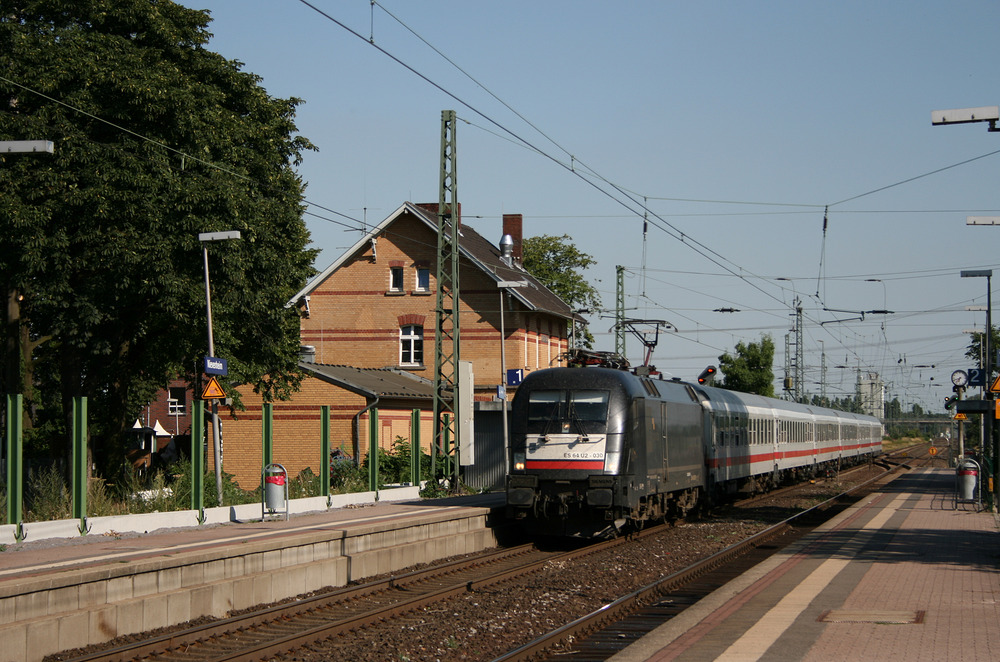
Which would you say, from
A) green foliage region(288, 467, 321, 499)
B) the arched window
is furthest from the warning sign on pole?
the arched window

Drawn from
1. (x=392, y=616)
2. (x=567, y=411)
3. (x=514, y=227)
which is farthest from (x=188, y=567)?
(x=514, y=227)

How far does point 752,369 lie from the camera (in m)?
78.5

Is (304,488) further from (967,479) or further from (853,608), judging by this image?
(967,479)

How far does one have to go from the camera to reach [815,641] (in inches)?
375

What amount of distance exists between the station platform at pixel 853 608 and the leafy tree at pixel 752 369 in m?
58.4

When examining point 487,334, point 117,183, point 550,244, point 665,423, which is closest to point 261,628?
point 665,423

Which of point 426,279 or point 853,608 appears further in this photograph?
point 426,279

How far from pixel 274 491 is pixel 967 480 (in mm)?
17980

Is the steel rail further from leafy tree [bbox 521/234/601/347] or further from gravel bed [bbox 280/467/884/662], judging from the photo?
leafy tree [bbox 521/234/601/347]

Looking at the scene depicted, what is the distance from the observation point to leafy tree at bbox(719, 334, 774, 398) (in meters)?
77.2

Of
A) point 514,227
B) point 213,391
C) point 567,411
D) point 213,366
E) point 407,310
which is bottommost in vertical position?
point 567,411

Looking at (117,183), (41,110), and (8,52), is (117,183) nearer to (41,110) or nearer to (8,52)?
(41,110)

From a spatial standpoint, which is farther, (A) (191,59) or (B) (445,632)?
(A) (191,59)

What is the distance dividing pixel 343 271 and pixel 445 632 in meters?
37.5
